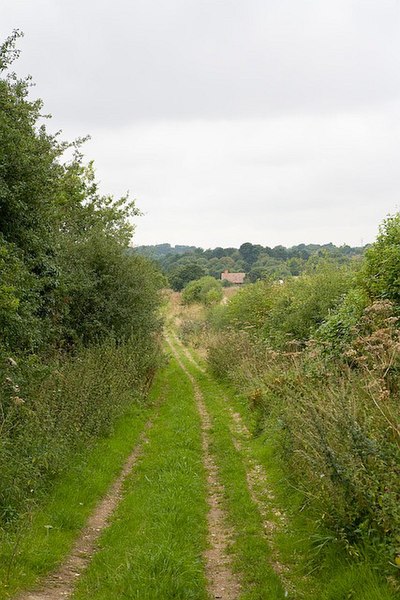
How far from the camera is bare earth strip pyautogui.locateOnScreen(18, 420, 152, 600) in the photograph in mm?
5452

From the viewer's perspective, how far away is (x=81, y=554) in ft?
21.4

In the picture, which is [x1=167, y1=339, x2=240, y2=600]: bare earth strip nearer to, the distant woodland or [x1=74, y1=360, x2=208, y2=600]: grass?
[x1=74, y1=360, x2=208, y2=600]: grass

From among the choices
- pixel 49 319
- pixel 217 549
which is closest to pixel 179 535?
pixel 217 549

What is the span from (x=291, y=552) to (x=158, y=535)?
169 centimetres

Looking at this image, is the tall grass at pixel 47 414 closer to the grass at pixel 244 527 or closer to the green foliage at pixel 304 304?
the grass at pixel 244 527

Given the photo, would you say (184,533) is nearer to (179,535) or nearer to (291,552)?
(179,535)

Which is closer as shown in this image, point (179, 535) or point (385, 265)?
point (179, 535)

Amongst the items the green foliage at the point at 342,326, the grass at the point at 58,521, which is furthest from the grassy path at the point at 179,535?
the green foliage at the point at 342,326

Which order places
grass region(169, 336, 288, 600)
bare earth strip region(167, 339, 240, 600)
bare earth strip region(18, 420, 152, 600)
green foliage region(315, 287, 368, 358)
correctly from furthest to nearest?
green foliage region(315, 287, 368, 358) < bare earth strip region(167, 339, 240, 600) < grass region(169, 336, 288, 600) < bare earth strip region(18, 420, 152, 600)

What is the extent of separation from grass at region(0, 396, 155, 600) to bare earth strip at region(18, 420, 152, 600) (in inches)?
3.9

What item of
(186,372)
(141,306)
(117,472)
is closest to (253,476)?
(117,472)

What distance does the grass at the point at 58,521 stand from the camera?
18.4 feet

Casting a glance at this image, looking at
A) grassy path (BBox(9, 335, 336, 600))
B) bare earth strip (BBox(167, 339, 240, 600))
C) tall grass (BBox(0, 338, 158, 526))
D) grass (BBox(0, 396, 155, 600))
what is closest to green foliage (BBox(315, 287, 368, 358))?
grassy path (BBox(9, 335, 336, 600))

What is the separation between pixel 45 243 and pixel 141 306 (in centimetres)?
817
